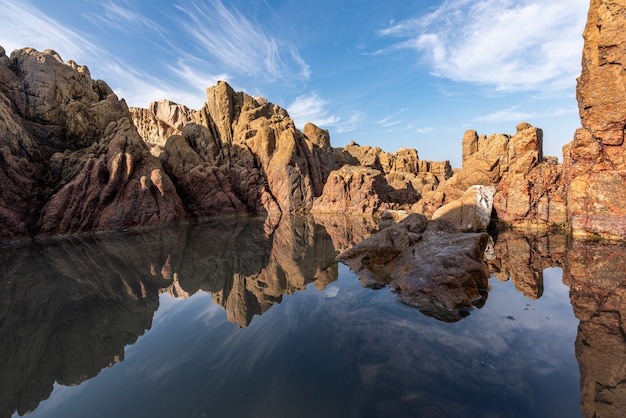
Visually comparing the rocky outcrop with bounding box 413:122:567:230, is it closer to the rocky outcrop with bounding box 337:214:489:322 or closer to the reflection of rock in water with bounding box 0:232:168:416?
the rocky outcrop with bounding box 337:214:489:322

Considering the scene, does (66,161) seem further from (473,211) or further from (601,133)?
(601,133)

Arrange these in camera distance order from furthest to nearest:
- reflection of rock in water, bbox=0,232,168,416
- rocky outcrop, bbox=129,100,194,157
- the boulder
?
rocky outcrop, bbox=129,100,194,157 < the boulder < reflection of rock in water, bbox=0,232,168,416

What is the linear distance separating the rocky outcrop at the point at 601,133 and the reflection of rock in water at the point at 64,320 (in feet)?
Answer: 74.6

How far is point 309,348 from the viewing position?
→ 5730 millimetres

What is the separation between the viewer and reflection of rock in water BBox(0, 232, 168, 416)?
532cm

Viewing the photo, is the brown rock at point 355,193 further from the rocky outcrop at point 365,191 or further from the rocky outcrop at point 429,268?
the rocky outcrop at point 429,268

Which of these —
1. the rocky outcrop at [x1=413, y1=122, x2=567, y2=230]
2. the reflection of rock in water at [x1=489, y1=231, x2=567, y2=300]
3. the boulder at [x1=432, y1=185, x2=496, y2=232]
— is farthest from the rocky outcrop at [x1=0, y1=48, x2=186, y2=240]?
the reflection of rock in water at [x1=489, y1=231, x2=567, y2=300]

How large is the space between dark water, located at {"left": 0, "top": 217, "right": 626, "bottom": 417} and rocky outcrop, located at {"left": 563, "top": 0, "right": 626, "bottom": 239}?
652 cm

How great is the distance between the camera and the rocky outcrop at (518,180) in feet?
69.4

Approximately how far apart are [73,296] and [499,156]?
31.3 m

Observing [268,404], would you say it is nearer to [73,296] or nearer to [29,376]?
[29,376]

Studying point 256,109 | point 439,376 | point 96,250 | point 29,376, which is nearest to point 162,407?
point 29,376

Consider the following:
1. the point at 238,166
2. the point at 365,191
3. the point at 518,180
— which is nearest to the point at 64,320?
the point at 518,180

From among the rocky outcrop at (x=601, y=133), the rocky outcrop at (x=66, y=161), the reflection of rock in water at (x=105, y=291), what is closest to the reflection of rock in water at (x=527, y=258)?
the rocky outcrop at (x=601, y=133)
